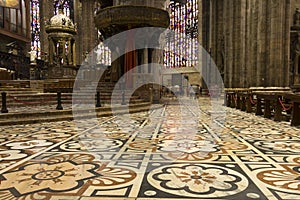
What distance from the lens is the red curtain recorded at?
10246 mm

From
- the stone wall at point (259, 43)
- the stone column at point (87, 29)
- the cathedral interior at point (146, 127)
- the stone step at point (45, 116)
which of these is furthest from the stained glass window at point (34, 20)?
the stone step at point (45, 116)

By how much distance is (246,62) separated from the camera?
58.7 feet

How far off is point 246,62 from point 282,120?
12.7 m

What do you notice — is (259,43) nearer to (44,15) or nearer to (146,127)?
(146,127)

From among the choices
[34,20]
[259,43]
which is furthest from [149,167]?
[34,20]

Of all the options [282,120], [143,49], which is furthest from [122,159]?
[143,49]

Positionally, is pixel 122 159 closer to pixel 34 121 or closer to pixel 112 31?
pixel 34 121

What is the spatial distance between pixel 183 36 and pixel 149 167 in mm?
37442

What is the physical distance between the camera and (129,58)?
10711 mm

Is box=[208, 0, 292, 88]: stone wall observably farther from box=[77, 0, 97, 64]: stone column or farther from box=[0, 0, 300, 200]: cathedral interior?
box=[77, 0, 97, 64]: stone column

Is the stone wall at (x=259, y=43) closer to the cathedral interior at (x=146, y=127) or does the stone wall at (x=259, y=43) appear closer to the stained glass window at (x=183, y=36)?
the cathedral interior at (x=146, y=127)

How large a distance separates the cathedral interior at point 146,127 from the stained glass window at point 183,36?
17063 millimetres

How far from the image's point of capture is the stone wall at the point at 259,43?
495 inches

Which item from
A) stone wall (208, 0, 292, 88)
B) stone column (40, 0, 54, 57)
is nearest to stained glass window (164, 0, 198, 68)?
stone wall (208, 0, 292, 88)
